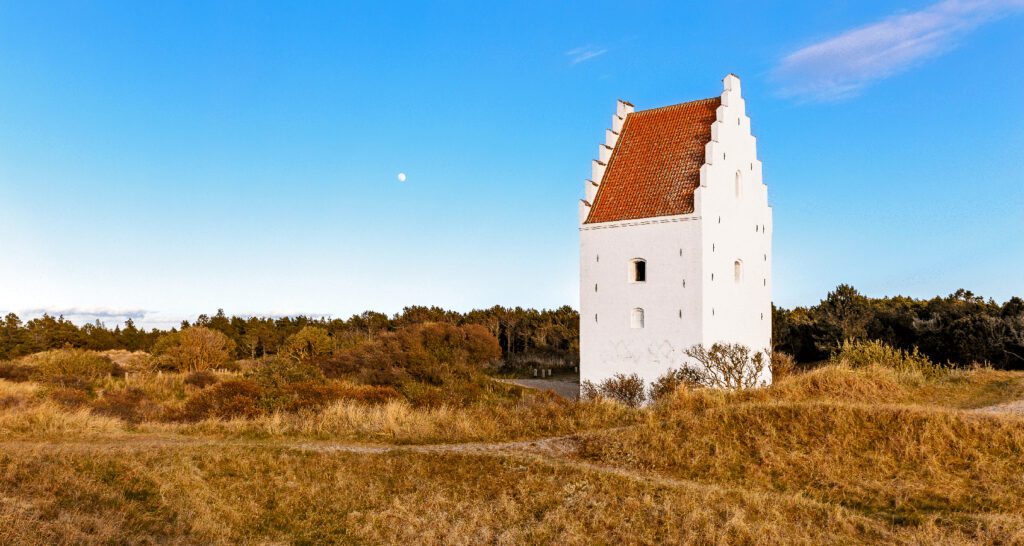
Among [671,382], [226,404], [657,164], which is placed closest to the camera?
[226,404]

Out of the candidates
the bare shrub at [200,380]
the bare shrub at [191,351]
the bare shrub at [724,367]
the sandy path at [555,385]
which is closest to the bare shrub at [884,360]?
the bare shrub at [724,367]

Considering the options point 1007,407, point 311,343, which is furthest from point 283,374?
point 1007,407

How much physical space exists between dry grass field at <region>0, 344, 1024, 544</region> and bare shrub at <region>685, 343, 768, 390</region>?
17.5ft

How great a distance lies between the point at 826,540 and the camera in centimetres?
679

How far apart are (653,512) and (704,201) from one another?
Result: 1312 centimetres

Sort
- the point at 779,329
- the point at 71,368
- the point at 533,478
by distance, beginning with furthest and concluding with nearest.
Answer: the point at 779,329
the point at 71,368
the point at 533,478

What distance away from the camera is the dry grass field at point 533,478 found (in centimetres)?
718

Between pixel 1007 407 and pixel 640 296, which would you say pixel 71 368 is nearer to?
pixel 640 296

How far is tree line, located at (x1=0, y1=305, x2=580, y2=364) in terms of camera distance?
140ft

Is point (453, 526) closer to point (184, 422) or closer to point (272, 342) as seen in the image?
point (184, 422)

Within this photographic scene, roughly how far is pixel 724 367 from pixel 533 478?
35.1 ft

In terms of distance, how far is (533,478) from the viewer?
8945mm

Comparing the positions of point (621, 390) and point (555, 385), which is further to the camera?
point (555, 385)

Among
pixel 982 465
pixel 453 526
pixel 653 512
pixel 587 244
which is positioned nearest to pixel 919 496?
pixel 982 465
